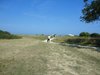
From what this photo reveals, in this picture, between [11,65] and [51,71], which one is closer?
[51,71]

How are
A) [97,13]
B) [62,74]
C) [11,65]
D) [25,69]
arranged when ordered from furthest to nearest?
[97,13] → [11,65] → [25,69] → [62,74]

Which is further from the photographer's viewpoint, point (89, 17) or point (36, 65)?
point (89, 17)

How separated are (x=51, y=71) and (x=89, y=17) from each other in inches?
855

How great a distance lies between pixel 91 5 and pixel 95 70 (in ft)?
66.5

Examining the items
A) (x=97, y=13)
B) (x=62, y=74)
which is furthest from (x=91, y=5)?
(x=62, y=74)

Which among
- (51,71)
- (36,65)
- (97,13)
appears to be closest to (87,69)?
(51,71)

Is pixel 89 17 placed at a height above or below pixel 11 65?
above

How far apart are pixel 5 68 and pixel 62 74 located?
3.40 meters

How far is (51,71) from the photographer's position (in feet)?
33.4

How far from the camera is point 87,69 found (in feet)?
35.5

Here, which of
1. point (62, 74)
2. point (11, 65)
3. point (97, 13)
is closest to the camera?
point (62, 74)

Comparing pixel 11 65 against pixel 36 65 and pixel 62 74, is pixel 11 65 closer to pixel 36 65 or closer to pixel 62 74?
pixel 36 65

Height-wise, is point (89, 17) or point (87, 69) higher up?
point (89, 17)

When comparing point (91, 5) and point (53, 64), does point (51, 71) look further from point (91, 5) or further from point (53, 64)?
point (91, 5)
